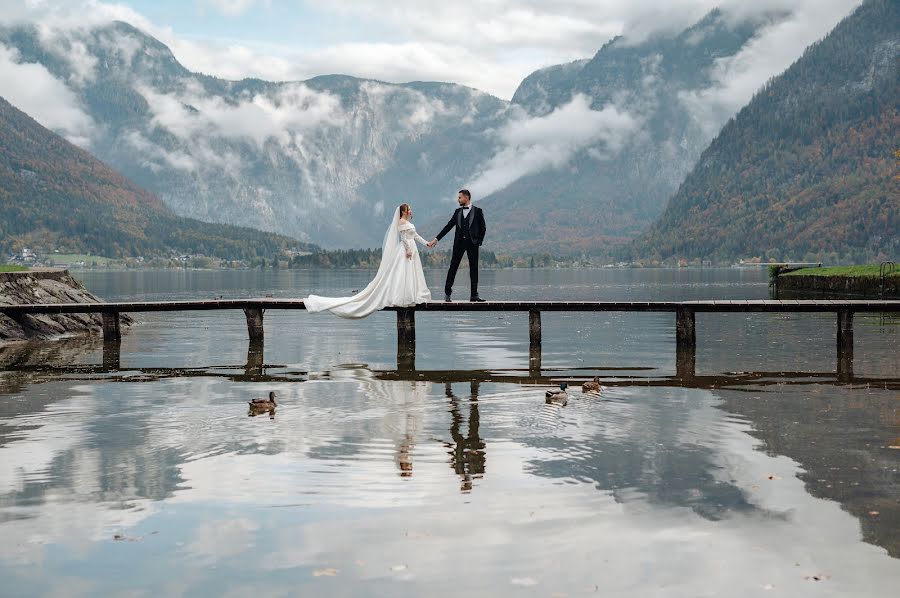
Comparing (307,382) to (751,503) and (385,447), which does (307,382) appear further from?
(751,503)

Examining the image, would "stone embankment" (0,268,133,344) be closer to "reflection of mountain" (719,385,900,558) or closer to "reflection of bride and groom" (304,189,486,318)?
"reflection of bride and groom" (304,189,486,318)

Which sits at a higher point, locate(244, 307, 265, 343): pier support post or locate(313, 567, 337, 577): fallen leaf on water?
locate(244, 307, 265, 343): pier support post

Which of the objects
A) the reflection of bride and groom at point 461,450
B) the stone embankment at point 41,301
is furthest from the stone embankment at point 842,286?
the reflection of bride and groom at point 461,450

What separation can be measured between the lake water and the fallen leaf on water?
33 millimetres

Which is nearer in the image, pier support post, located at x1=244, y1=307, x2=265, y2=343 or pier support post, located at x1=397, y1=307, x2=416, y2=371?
pier support post, located at x1=397, y1=307, x2=416, y2=371

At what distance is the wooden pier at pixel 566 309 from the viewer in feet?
104

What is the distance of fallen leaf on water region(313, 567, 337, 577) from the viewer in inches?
397

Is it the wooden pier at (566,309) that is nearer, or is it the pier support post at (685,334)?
the wooden pier at (566,309)

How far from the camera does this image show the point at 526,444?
16.5m

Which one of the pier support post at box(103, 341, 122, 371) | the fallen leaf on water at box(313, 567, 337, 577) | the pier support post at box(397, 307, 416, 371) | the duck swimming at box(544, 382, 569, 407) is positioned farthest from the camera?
the pier support post at box(397, 307, 416, 371)

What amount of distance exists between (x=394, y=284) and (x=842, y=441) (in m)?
17.7

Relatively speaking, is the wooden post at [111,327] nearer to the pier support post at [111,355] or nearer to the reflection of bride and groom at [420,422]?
the pier support post at [111,355]

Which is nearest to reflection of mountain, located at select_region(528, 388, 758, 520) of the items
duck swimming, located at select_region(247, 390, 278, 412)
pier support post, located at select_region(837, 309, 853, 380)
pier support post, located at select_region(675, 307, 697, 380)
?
duck swimming, located at select_region(247, 390, 278, 412)

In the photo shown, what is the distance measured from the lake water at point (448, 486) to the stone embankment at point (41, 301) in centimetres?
1245
